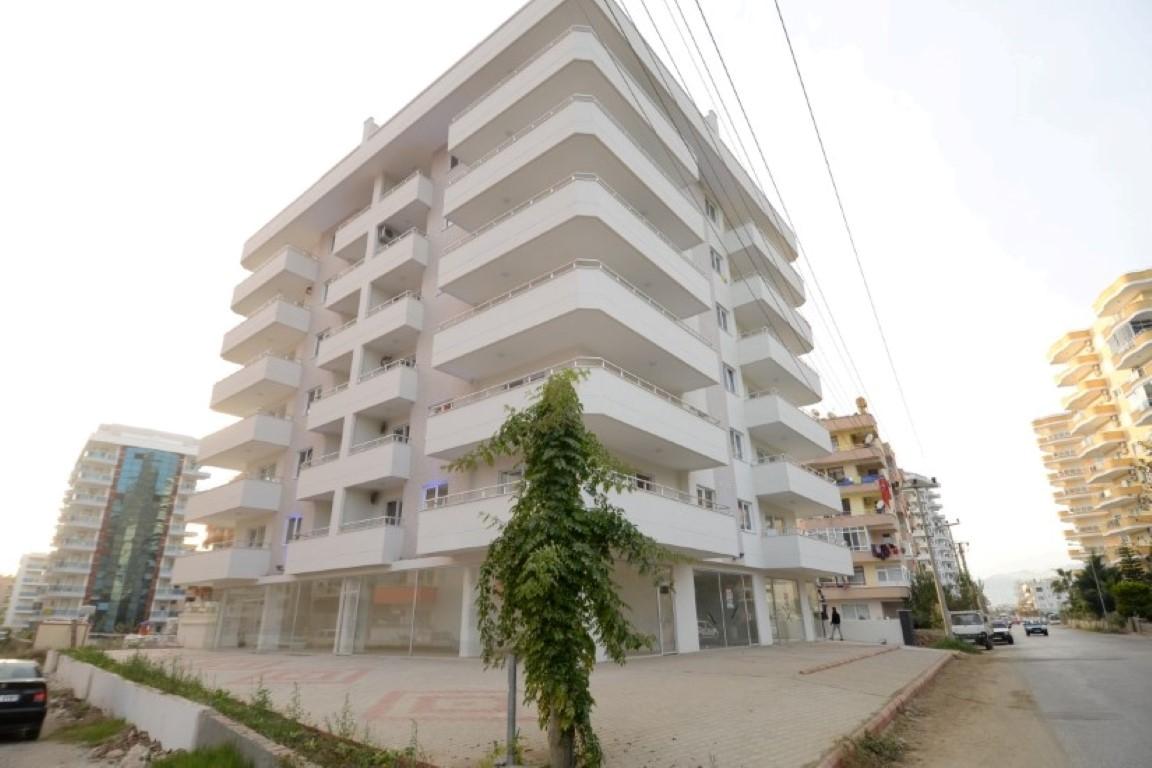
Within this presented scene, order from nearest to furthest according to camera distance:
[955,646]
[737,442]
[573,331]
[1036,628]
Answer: [573,331], [955,646], [737,442], [1036,628]

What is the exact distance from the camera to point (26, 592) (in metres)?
101

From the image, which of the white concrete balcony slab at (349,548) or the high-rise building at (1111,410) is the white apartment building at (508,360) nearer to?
the white concrete balcony slab at (349,548)

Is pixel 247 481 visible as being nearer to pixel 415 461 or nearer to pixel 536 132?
pixel 415 461

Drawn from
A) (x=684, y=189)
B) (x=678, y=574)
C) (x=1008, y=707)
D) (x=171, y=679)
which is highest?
(x=684, y=189)

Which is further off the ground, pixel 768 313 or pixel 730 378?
pixel 768 313

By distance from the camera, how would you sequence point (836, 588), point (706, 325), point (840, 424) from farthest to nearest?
point (840, 424)
point (836, 588)
point (706, 325)

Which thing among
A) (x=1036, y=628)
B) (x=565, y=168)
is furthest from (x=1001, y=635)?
(x=565, y=168)

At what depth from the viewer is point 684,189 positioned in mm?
27422

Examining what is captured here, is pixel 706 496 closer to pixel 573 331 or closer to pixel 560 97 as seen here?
pixel 573 331

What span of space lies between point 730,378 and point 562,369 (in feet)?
44.3

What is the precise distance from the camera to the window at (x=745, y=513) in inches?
984

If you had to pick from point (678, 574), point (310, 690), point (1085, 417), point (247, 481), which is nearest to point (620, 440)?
point (678, 574)

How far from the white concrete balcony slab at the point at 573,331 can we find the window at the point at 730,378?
5.00m

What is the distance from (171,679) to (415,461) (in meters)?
11.8
